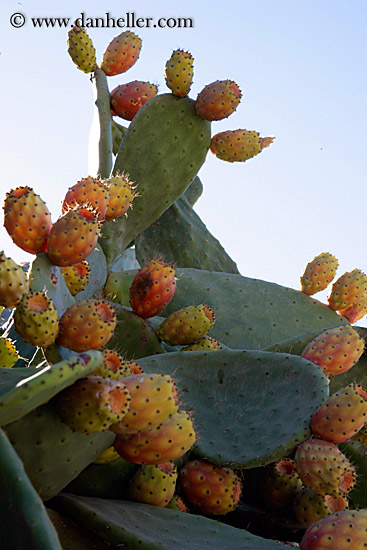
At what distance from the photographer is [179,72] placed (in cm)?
281

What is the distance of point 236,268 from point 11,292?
1996 mm

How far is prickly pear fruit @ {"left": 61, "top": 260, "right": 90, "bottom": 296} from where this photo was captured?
6.98 ft

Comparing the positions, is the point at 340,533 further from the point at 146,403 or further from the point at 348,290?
the point at 348,290

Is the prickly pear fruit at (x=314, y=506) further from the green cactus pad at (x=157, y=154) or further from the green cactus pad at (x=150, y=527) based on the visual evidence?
the green cactus pad at (x=157, y=154)

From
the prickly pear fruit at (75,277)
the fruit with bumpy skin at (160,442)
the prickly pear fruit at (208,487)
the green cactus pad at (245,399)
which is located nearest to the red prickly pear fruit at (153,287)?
the prickly pear fruit at (75,277)

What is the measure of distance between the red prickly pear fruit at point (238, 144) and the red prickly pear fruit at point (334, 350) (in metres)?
1.02

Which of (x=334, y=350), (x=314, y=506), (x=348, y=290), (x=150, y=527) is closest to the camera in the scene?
(x=150, y=527)

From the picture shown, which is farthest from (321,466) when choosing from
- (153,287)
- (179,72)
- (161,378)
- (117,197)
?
(179,72)

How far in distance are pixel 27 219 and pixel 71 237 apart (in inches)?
4.7

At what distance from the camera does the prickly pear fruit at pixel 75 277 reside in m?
2.13

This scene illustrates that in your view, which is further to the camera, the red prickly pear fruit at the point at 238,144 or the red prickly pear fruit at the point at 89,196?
the red prickly pear fruit at the point at 238,144

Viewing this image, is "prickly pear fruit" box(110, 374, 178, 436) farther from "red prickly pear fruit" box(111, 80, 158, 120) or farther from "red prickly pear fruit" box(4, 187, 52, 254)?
"red prickly pear fruit" box(111, 80, 158, 120)

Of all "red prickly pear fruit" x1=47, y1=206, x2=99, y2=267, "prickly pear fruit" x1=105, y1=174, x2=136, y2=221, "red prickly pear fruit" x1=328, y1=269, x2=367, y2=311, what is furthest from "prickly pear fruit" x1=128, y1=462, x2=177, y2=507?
"red prickly pear fruit" x1=328, y1=269, x2=367, y2=311

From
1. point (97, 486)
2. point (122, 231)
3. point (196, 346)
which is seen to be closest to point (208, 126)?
point (122, 231)
